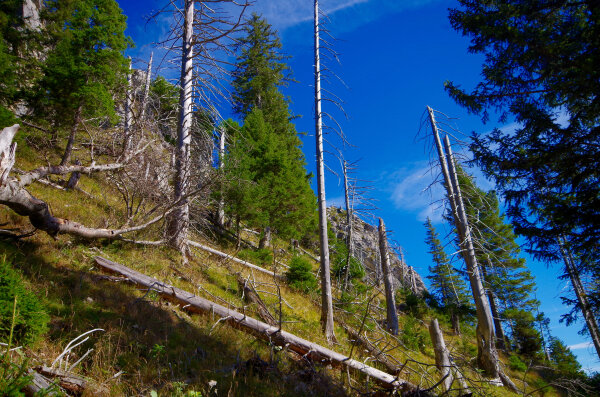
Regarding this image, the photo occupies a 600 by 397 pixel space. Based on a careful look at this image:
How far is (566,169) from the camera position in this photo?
6.19 m

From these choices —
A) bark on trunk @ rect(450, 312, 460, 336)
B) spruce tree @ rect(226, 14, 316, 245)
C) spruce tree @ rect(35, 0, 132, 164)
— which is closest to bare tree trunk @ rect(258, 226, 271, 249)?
spruce tree @ rect(226, 14, 316, 245)

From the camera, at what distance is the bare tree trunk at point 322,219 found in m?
8.32

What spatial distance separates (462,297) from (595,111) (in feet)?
70.7

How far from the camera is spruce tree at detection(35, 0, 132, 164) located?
12.5 meters

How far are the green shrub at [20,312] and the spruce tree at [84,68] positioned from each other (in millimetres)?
11434

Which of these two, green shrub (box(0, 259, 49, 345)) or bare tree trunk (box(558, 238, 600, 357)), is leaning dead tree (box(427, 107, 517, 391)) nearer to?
bare tree trunk (box(558, 238, 600, 357))

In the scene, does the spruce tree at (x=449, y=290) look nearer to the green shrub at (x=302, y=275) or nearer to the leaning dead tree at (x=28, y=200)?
the green shrub at (x=302, y=275)

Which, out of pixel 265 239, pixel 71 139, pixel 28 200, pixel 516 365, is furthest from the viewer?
pixel 265 239

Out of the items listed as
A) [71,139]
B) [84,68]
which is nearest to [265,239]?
[71,139]

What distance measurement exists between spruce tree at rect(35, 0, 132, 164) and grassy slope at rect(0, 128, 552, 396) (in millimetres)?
7420

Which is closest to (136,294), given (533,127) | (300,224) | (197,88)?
(197,88)

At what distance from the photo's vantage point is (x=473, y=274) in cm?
1104

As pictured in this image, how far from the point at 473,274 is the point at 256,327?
9.34 meters

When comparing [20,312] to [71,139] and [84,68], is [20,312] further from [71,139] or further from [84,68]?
[84,68]
